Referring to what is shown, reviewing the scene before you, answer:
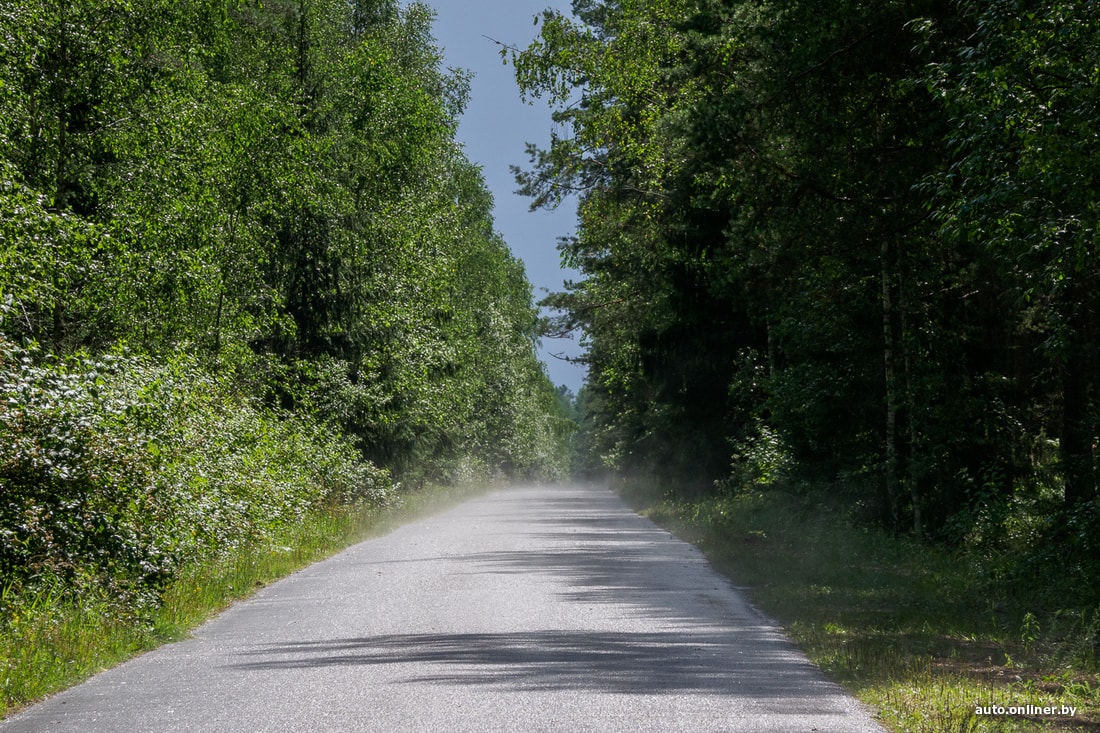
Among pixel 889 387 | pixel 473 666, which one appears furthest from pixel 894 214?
pixel 473 666

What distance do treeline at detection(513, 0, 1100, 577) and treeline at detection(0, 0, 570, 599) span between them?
6611 millimetres

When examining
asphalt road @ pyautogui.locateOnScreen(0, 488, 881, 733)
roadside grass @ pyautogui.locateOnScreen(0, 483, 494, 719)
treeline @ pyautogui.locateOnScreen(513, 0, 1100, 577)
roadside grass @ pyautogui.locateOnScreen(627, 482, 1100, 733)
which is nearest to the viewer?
asphalt road @ pyautogui.locateOnScreen(0, 488, 881, 733)

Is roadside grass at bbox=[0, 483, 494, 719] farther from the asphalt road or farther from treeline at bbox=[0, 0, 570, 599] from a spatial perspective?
treeline at bbox=[0, 0, 570, 599]

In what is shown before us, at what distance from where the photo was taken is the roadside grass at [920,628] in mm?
7625

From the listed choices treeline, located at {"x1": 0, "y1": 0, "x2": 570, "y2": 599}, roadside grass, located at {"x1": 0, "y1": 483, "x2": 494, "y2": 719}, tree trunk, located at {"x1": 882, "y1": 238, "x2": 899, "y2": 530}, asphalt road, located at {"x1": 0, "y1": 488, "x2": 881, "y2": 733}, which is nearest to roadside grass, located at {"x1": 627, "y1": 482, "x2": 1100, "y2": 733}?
asphalt road, located at {"x1": 0, "y1": 488, "x2": 881, "y2": 733}

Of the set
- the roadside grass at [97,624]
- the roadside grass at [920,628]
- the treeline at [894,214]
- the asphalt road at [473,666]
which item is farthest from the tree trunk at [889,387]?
the roadside grass at [97,624]

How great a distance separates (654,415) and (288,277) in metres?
16.9

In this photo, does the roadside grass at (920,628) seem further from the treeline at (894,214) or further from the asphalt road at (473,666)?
the treeline at (894,214)

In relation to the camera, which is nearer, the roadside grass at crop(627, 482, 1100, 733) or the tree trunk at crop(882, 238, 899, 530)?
the roadside grass at crop(627, 482, 1100, 733)

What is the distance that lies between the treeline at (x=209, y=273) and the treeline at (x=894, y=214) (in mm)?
6611

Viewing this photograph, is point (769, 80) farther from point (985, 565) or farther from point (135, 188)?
point (135, 188)

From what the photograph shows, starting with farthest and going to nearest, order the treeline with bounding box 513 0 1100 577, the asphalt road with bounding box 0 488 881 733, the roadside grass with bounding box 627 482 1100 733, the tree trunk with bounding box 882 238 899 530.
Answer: the tree trunk with bounding box 882 238 899 530 → the treeline with bounding box 513 0 1100 577 → the roadside grass with bounding box 627 482 1100 733 → the asphalt road with bounding box 0 488 881 733

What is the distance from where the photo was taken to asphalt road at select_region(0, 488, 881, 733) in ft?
23.3

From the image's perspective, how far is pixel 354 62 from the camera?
31.3 meters
